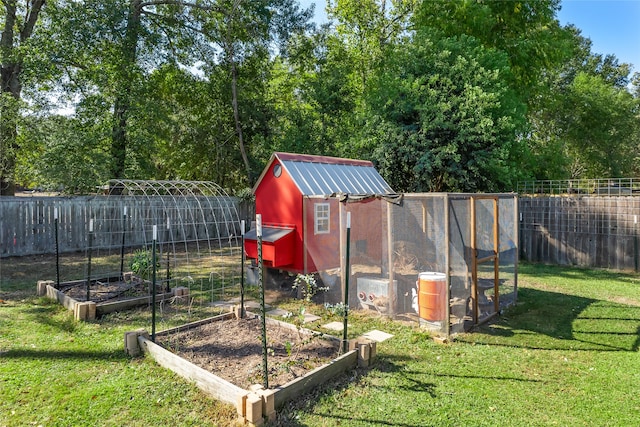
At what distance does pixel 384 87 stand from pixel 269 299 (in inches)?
383

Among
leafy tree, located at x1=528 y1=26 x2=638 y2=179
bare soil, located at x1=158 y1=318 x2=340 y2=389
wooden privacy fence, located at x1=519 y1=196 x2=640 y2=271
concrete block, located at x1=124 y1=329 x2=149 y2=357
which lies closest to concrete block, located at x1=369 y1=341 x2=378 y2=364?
bare soil, located at x1=158 y1=318 x2=340 y2=389

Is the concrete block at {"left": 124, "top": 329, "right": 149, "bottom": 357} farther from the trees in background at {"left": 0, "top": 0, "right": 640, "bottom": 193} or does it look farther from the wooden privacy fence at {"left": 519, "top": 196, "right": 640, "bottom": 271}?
the wooden privacy fence at {"left": 519, "top": 196, "right": 640, "bottom": 271}

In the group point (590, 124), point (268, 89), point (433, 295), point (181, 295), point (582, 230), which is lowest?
point (181, 295)

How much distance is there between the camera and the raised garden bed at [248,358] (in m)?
3.85

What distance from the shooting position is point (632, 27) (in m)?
13.4

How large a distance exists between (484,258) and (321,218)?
351 centimetres

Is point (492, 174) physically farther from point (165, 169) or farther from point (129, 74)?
point (165, 169)

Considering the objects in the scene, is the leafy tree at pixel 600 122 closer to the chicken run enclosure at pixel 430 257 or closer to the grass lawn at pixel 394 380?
the chicken run enclosure at pixel 430 257

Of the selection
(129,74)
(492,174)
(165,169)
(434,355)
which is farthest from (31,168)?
(492,174)

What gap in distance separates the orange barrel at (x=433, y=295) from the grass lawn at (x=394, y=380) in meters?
0.40

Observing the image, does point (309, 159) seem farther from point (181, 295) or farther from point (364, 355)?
point (364, 355)

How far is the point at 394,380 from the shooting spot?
458 centimetres

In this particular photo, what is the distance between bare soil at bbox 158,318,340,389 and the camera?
4.43 meters

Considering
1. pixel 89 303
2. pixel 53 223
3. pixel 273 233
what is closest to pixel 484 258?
pixel 273 233
